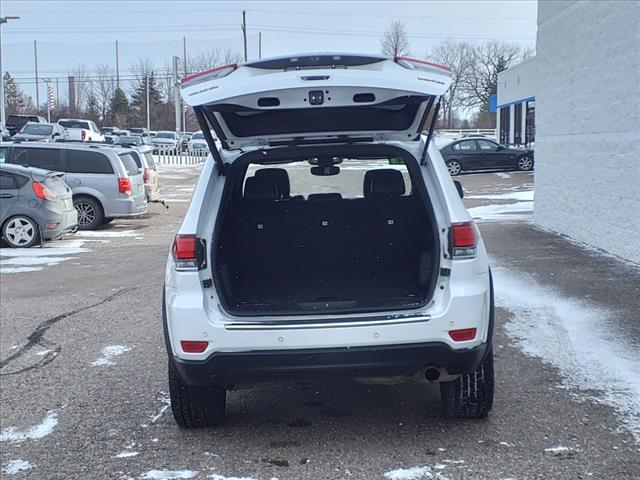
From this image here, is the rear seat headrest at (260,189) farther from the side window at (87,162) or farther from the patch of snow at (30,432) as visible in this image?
the side window at (87,162)

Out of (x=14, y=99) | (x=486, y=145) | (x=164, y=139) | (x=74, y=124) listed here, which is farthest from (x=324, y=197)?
(x=14, y=99)

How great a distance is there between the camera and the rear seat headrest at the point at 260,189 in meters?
5.10

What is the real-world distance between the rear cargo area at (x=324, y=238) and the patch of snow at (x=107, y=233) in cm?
1036

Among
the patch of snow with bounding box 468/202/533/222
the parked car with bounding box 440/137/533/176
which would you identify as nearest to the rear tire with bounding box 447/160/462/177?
the parked car with bounding box 440/137/533/176

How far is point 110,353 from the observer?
21.1ft

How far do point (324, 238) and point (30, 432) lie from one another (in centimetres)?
220

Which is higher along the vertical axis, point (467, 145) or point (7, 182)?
point (467, 145)

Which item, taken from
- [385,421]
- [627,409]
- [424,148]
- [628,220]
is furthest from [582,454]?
[628,220]

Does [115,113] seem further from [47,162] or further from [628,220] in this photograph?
[628,220]

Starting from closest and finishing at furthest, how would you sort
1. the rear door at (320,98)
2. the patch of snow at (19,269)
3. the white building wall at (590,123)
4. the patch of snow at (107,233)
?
the rear door at (320,98)
the white building wall at (590,123)
the patch of snow at (19,269)
the patch of snow at (107,233)

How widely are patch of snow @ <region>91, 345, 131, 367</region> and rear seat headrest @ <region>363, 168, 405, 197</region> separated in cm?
257

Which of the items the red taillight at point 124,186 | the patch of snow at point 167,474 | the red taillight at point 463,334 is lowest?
the patch of snow at point 167,474

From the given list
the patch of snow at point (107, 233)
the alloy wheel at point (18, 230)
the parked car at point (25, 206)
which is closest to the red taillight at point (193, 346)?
the parked car at point (25, 206)

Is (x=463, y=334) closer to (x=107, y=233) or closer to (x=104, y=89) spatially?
(x=107, y=233)
